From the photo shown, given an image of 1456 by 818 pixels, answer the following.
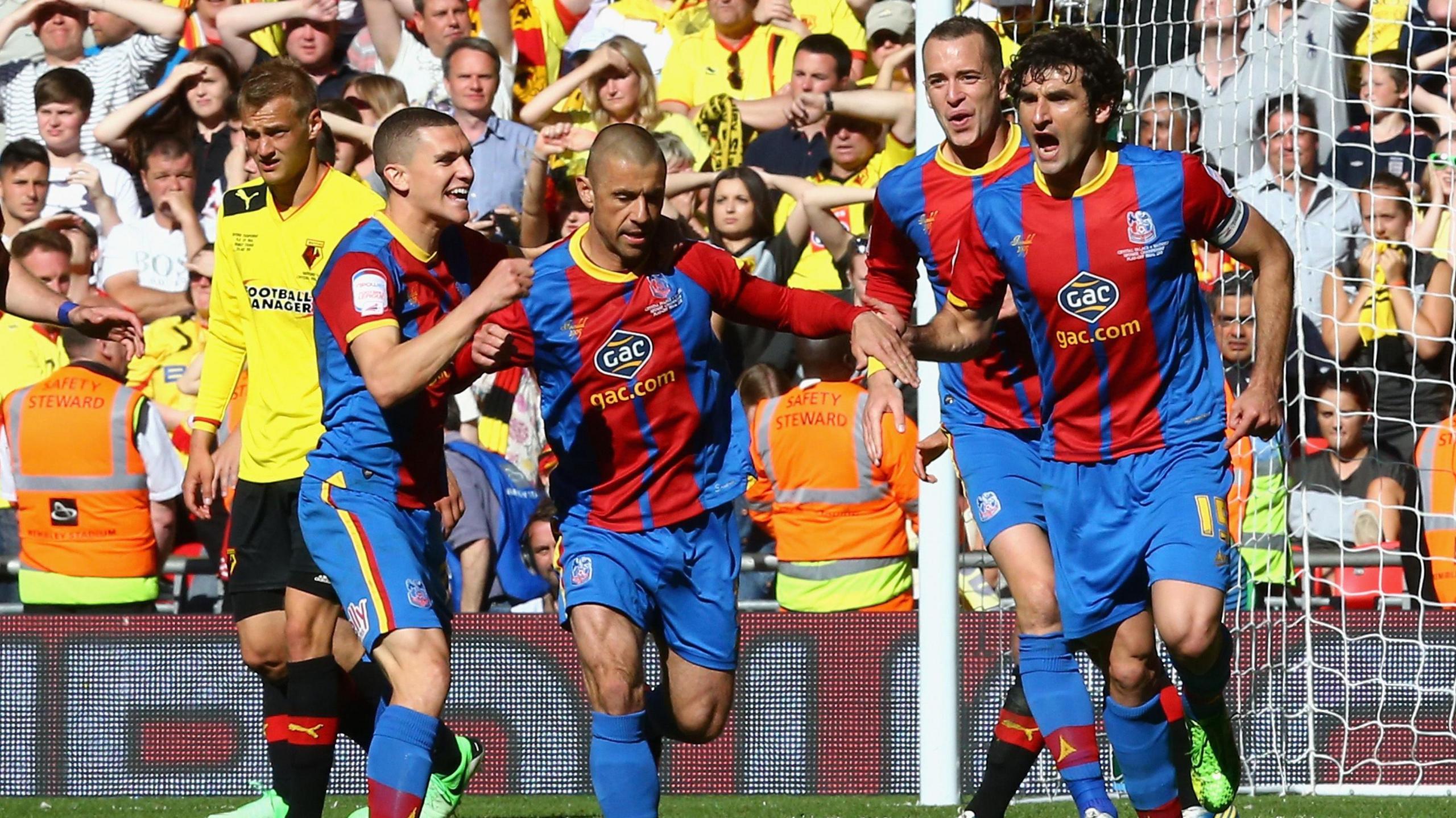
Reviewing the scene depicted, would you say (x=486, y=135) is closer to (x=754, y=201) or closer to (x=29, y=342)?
(x=754, y=201)

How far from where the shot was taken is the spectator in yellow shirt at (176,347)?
10.8 meters

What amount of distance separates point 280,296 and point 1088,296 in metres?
2.86

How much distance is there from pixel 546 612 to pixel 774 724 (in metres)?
1.30

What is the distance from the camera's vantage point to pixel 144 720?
30.3 feet

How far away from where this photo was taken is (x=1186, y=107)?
8898 millimetres

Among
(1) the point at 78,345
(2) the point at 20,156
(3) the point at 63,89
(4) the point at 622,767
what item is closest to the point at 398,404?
(4) the point at 622,767

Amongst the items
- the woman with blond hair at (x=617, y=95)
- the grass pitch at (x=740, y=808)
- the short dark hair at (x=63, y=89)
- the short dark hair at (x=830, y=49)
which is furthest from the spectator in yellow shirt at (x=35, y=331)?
the short dark hair at (x=830, y=49)

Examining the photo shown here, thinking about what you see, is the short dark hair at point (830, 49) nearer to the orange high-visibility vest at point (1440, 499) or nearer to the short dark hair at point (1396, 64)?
the short dark hair at point (1396, 64)

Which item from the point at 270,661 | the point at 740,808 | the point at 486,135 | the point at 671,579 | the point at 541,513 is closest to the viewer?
the point at 671,579

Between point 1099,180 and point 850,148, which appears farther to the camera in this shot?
point 850,148

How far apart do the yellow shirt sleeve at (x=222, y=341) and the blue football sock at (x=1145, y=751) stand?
342cm

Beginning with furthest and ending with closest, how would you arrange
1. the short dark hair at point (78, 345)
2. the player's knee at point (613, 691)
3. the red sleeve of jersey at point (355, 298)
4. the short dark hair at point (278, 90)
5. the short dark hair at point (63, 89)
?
the short dark hair at point (63, 89), the short dark hair at point (78, 345), the short dark hair at point (278, 90), the player's knee at point (613, 691), the red sleeve of jersey at point (355, 298)

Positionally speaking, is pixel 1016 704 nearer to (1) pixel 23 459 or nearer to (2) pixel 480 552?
(2) pixel 480 552

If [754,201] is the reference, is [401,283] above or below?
below
